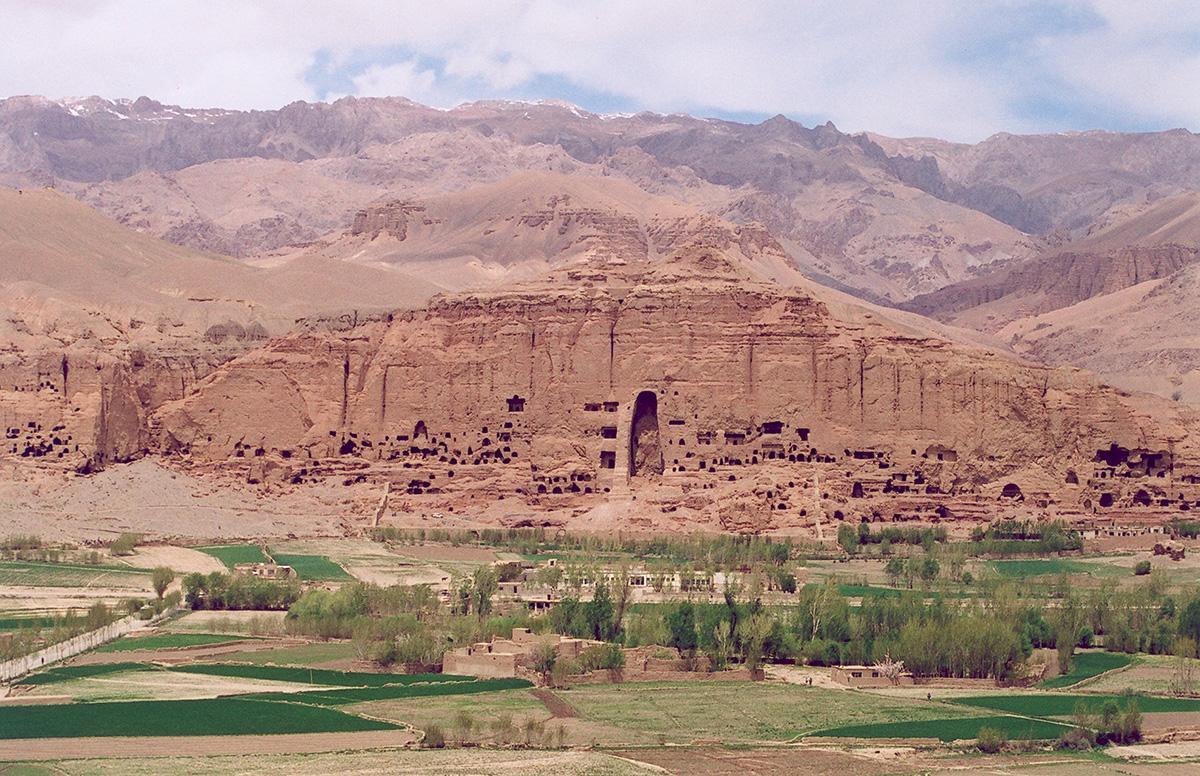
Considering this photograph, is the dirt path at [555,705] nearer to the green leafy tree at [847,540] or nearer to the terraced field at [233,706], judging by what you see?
the terraced field at [233,706]

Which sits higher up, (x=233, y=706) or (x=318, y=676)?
(x=318, y=676)

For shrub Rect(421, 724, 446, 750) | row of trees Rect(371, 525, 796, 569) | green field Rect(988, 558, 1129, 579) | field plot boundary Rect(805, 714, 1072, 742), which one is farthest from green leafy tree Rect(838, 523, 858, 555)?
shrub Rect(421, 724, 446, 750)

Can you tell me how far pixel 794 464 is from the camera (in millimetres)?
124250

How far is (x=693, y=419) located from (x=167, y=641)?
42.4 meters

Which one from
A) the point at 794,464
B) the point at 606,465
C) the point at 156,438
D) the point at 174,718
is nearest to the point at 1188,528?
the point at 794,464

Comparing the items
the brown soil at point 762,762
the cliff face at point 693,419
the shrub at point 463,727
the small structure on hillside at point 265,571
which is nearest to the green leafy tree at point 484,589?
the small structure on hillside at point 265,571

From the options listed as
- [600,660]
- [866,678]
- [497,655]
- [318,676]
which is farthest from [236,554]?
[866,678]

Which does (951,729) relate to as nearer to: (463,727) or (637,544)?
(463,727)

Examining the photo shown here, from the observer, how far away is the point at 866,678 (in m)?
81.2

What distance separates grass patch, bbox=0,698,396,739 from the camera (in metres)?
67.3

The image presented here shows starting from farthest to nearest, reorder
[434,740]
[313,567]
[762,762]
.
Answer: [313,567]
[434,740]
[762,762]

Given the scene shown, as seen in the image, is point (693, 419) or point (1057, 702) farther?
point (693, 419)

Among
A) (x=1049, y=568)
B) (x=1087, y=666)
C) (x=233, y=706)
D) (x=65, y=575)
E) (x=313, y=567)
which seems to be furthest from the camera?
(x=313, y=567)

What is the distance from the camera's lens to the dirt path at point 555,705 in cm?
7225
